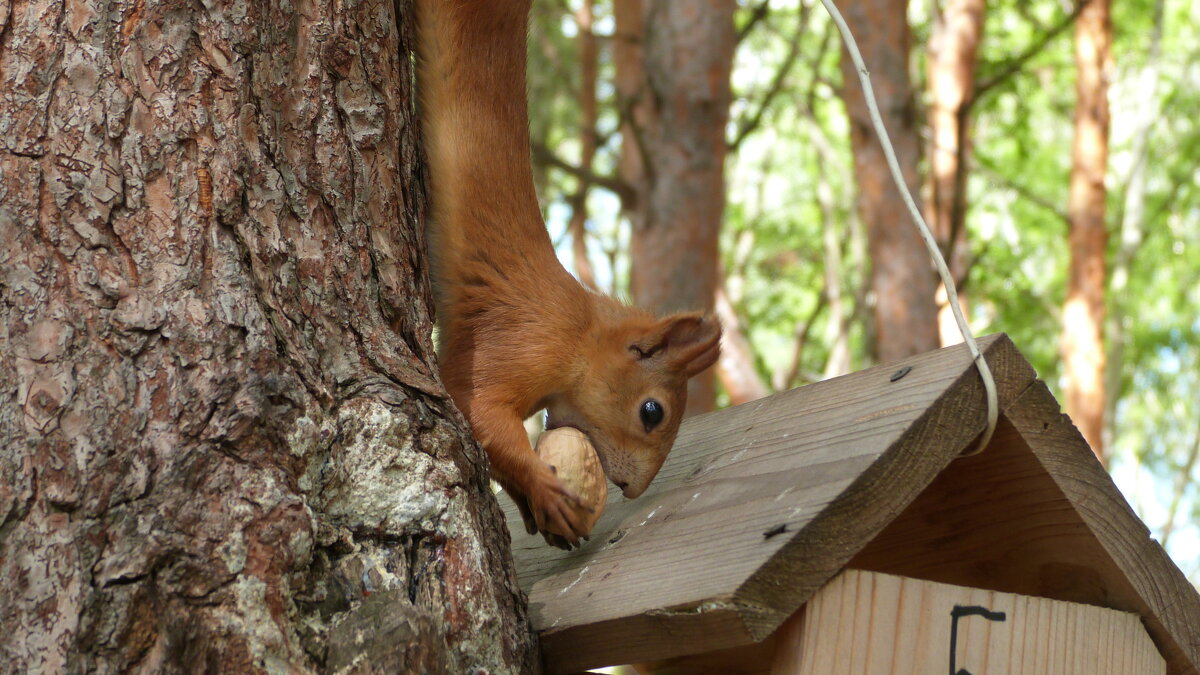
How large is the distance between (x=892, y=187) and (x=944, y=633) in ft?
15.3

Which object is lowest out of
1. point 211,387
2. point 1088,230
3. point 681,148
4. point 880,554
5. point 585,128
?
point 880,554

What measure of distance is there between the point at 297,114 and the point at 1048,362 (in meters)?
12.8

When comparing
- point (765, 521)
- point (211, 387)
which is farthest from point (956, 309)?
point (211, 387)

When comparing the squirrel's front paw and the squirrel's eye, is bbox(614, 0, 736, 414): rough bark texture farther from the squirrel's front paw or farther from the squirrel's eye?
the squirrel's front paw

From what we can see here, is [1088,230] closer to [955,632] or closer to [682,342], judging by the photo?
[682,342]

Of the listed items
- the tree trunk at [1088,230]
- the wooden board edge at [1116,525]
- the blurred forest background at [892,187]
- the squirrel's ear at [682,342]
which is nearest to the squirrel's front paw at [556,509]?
the squirrel's ear at [682,342]

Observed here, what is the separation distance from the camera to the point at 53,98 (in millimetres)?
1469

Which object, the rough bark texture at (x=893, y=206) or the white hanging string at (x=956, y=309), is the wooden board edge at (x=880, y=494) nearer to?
the white hanging string at (x=956, y=309)

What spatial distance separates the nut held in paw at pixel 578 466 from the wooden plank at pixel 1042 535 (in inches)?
20.0

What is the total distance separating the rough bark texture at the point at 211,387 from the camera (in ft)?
4.22

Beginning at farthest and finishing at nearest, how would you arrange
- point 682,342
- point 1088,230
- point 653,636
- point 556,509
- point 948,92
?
1. point 1088,230
2. point 948,92
3. point 682,342
4. point 556,509
5. point 653,636

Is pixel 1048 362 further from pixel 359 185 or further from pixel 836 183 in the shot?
pixel 359 185

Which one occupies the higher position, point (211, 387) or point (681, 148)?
point (681, 148)

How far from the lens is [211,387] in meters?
1.39
